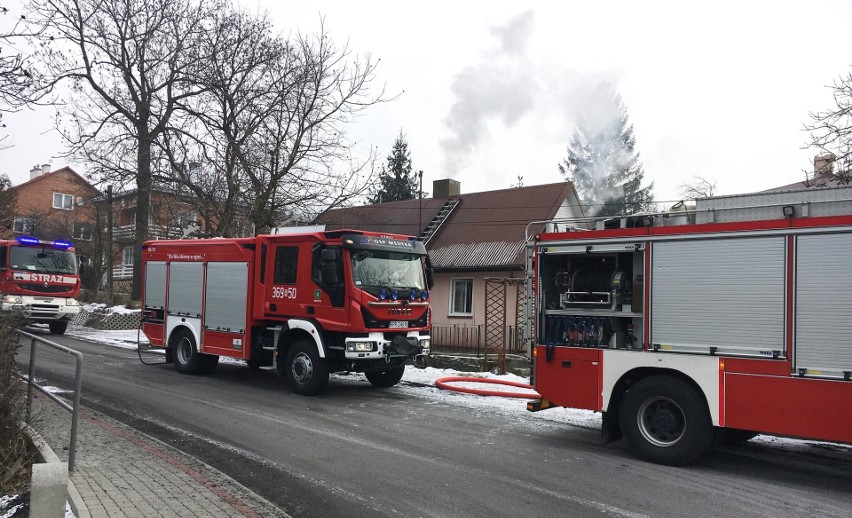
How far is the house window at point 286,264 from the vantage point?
11.5 metres

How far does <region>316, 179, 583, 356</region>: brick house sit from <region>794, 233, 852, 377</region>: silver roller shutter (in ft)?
39.7

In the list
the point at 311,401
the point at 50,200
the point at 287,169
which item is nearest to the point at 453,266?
the point at 287,169

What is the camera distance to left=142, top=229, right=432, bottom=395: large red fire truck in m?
10.7

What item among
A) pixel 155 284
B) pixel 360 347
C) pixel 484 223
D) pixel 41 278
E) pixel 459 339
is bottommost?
pixel 459 339

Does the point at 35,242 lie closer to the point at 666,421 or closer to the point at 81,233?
the point at 666,421

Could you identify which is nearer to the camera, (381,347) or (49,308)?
(381,347)

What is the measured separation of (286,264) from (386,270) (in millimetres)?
1893

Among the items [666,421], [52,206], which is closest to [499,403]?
[666,421]

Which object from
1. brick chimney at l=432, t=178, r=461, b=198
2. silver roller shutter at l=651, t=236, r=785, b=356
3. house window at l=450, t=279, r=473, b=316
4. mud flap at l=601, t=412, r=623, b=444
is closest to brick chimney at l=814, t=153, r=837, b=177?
silver roller shutter at l=651, t=236, r=785, b=356

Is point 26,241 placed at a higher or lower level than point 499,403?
higher

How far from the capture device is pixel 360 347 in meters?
10.5

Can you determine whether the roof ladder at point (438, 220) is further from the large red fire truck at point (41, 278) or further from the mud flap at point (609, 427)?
the mud flap at point (609, 427)

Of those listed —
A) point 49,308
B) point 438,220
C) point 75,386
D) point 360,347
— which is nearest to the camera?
point 75,386

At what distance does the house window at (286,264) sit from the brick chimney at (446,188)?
16.4 m
